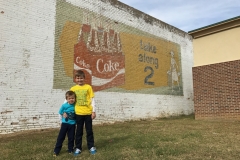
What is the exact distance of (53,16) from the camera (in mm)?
9164

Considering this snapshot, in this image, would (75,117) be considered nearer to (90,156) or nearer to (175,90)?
(90,156)

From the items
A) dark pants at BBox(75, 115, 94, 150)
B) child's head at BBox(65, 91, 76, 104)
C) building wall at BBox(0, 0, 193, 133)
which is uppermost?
building wall at BBox(0, 0, 193, 133)

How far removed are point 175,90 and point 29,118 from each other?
366 inches

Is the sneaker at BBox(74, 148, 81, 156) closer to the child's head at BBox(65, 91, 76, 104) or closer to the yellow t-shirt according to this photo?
the yellow t-shirt

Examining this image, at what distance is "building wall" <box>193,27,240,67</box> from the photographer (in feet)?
35.6

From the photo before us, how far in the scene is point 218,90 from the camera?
36.3ft

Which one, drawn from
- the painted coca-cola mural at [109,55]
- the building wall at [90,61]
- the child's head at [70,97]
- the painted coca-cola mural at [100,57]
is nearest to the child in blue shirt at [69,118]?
the child's head at [70,97]

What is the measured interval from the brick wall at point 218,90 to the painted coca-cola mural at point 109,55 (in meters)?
2.55

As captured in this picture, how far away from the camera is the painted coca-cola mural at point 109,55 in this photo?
30.8ft

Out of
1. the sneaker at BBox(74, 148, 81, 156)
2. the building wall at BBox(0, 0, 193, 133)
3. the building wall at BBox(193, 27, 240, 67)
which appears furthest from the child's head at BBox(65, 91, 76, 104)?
the building wall at BBox(193, 27, 240, 67)

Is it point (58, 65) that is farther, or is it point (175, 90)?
point (175, 90)

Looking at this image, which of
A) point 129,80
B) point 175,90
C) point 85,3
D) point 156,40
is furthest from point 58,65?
point 175,90


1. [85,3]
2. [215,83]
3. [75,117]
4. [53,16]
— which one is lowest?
[75,117]

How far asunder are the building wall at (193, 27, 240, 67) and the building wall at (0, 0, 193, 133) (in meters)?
2.61
